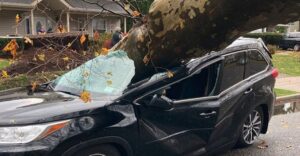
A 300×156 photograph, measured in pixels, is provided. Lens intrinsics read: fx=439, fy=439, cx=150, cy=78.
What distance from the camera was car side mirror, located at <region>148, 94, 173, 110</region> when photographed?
4.50 meters

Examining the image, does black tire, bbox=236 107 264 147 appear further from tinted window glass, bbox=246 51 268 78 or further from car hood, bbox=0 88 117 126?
car hood, bbox=0 88 117 126

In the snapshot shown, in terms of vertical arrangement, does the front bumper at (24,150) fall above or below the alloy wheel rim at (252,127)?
above

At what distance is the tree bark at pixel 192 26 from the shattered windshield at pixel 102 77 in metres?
0.14

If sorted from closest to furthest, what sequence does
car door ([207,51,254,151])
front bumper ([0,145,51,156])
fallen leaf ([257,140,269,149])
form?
front bumper ([0,145,51,156]), car door ([207,51,254,151]), fallen leaf ([257,140,269,149])

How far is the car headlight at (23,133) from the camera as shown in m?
3.77

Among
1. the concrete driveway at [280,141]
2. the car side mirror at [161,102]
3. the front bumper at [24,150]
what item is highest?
the car side mirror at [161,102]

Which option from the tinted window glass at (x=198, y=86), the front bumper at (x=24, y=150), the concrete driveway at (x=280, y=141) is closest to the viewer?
the front bumper at (x=24, y=150)

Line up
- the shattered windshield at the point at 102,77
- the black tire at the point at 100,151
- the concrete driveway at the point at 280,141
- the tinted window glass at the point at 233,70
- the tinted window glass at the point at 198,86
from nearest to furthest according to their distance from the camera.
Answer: the black tire at the point at 100,151, the shattered windshield at the point at 102,77, the tinted window glass at the point at 198,86, the tinted window glass at the point at 233,70, the concrete driveway at the point at 280,141

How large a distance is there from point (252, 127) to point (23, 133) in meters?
3.68

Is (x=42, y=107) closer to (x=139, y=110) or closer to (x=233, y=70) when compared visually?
(x=139, y=110)

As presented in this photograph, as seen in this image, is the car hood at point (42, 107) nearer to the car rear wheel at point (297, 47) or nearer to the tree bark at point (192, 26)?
the tree bark at point (192, 26)

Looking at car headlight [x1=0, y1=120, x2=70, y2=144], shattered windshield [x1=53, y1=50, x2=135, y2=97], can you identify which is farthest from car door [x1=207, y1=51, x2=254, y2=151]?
car headlight [x1=0, y1=120, x2=70, y2=144]

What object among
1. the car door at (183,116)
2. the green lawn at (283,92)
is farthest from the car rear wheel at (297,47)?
the car door at (183,116)

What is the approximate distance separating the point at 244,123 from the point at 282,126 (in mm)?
2365
